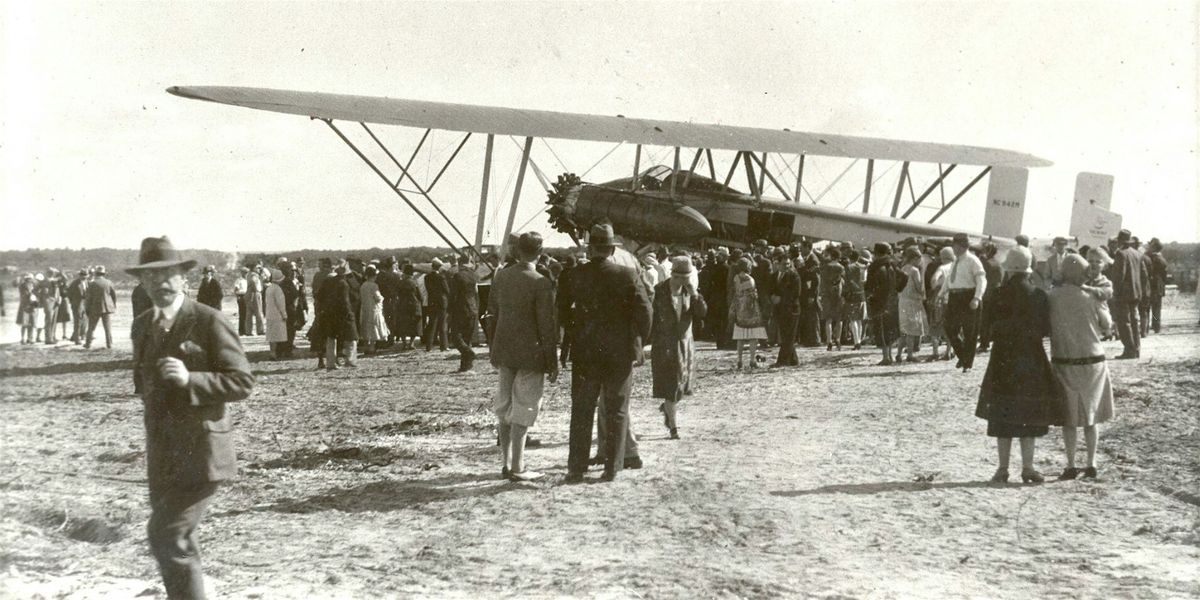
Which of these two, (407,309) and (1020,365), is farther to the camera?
(407,309)

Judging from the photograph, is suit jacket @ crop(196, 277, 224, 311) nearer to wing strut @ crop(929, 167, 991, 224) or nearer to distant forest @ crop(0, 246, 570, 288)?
distant forest @ crop(0, 246, 570, 288)

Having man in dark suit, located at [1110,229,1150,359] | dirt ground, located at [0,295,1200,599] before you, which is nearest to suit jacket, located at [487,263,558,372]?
dirt ground, located at [0,295,1200,599]

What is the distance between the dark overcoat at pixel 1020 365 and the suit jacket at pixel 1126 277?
7681 mm

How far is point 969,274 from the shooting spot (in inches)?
537

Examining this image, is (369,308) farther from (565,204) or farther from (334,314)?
(565,204)

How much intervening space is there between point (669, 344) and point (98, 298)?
16.9 meters

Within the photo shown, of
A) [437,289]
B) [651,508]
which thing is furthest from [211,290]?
[651,508]

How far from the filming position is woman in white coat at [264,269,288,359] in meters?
18.1

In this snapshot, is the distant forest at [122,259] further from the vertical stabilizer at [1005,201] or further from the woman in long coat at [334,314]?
the vertical stabilizer at [1005,201]

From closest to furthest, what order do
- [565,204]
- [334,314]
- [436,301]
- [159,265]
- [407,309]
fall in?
[159,265]
[334,314]
[407,309]
[436,301]
[565,204]

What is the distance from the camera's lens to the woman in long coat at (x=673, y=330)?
8961 mm

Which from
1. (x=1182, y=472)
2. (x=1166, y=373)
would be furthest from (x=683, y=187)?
(x=1182, y=472)

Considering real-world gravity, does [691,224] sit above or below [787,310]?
above

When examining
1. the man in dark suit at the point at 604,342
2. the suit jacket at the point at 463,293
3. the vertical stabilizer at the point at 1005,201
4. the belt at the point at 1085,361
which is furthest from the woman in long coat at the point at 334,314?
the vertical stabilizer at the point at 1005,201
